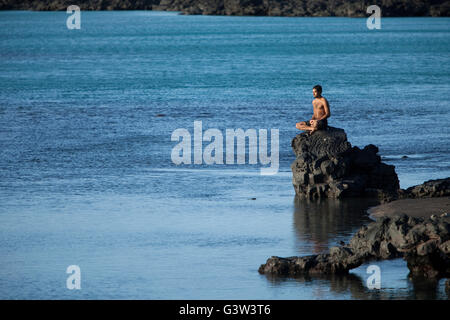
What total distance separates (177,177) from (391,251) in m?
8.11

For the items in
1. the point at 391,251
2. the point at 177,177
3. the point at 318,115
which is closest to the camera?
the point at 391,251

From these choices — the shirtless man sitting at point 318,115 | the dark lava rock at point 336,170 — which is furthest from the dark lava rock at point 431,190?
the shirtless man sitting at point 318,115

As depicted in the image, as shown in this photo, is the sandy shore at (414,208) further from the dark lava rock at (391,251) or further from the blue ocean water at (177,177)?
→ the dark lava rock at (391,251)

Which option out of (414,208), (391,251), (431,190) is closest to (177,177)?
(431,190)

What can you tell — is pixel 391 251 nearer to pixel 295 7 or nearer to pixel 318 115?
pixel 318 115

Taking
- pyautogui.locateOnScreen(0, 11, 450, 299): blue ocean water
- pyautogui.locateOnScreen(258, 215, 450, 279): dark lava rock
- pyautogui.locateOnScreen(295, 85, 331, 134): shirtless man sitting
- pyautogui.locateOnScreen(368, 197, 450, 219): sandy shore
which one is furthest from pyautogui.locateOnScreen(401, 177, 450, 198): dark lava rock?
pyautogui.locateOnScreen(258, 215, 450, 279): dark lava rock

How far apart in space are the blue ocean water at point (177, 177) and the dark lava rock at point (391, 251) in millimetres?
210

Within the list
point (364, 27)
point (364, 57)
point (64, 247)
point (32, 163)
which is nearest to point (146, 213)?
point (64, 247)

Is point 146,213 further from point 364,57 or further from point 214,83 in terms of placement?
point 364,57

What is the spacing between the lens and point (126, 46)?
94.2 meters

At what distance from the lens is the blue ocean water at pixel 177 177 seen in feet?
42.1

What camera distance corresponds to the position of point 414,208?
15.6 metres

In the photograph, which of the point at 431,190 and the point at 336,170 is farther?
the point at 336,170

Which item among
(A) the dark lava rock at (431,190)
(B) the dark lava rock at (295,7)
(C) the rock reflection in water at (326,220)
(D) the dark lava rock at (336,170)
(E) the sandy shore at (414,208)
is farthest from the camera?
(B) the dark lava rock at (295,7)
